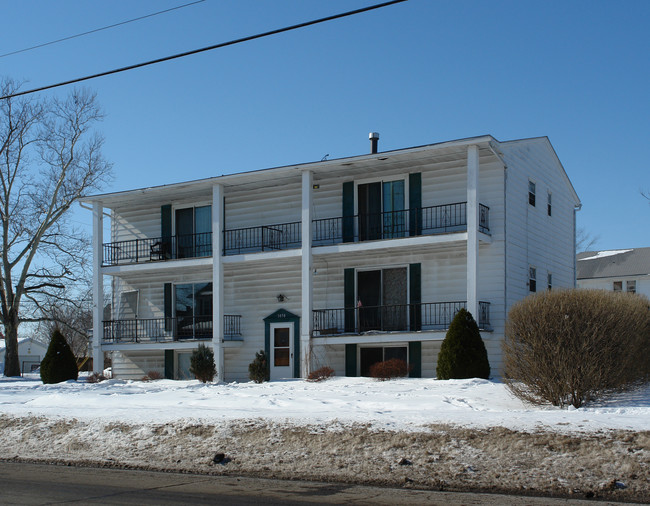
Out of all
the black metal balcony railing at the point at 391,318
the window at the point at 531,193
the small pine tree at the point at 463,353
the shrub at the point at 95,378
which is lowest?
the shrub at the point at 95,378

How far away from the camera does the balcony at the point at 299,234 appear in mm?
22531

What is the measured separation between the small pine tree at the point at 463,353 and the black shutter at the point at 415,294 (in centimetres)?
349

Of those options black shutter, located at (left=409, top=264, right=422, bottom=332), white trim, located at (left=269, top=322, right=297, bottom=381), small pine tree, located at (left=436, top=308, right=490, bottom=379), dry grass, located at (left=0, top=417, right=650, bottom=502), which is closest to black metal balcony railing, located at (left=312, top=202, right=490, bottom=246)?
black shutter, located at (left=409, top=264, right=422, bottom=332)

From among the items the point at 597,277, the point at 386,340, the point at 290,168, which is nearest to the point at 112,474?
the point at 386,340

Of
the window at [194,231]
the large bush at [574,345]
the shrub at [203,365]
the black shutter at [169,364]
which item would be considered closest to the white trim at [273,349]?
the shrub at [203,365]

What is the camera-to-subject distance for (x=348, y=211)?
24000mm

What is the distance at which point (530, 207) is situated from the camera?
79.4 ft

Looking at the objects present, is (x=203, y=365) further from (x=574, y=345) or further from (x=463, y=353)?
(x=574, y=345)

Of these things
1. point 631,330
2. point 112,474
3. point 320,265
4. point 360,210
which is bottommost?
point 112,474

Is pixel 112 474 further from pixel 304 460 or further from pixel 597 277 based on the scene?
pixel 597 277

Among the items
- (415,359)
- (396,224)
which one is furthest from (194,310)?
(415,359)

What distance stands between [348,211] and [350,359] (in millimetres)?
4569

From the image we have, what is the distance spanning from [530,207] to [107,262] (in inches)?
596

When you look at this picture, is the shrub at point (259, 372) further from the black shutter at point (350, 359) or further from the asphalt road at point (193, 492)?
the asphalt road at point (193, 492)
